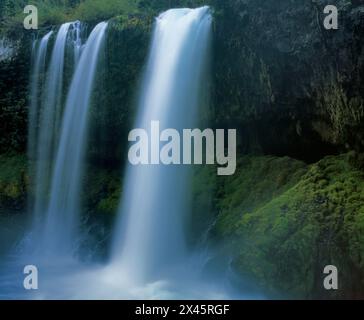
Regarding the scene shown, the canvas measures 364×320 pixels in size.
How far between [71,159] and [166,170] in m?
2.47

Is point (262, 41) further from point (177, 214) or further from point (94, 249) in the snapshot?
point (94, 249)

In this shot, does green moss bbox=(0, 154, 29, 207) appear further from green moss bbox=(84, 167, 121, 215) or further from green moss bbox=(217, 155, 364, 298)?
green moss bbox=(217, 155, 364, 298)

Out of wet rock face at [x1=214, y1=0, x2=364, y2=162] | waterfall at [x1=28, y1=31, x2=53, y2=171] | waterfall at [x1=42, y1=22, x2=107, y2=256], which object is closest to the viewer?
wet rock face at [x1=214, y1=0, x2=364, y2=162]

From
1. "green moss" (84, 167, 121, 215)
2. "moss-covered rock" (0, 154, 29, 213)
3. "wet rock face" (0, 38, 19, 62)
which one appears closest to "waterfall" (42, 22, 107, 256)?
"green moss" (84, 167, 121, 215)

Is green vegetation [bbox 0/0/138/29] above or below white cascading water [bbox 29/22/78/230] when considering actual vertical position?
above

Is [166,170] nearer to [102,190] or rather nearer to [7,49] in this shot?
[102,190]

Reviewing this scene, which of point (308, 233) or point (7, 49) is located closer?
point (308, 233)

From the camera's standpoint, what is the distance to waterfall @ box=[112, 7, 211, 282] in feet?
28.6

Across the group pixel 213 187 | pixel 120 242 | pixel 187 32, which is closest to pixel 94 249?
pixel 120 242

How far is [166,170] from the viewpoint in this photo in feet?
30.0

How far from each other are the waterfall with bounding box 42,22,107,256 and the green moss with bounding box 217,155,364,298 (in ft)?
12.1

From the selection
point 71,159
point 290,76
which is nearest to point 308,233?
point 290,76

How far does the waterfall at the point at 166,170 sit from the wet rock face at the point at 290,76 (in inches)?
17.4
